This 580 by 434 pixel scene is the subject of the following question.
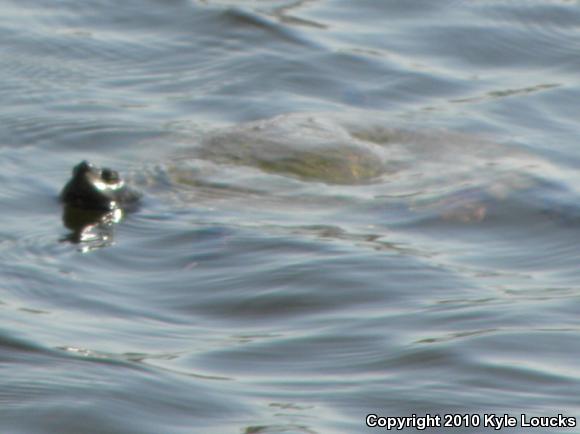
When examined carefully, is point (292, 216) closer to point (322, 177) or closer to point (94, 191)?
point (322, 177)

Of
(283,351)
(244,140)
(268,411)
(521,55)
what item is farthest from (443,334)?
(521,55)

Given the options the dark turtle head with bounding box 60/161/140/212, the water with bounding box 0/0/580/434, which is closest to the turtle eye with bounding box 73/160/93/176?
the dark turtle head with bounding box 60/161/140/212

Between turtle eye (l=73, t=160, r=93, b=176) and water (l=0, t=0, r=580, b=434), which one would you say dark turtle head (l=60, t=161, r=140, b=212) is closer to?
turtle eye (l=73, t=160, r=93, b=176)

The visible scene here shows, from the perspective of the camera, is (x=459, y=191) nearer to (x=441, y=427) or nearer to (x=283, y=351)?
(x=283, y=351)

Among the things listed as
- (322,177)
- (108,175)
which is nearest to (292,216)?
(322,177)

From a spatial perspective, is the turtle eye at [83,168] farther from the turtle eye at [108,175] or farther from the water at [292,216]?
the water at [292,216]
